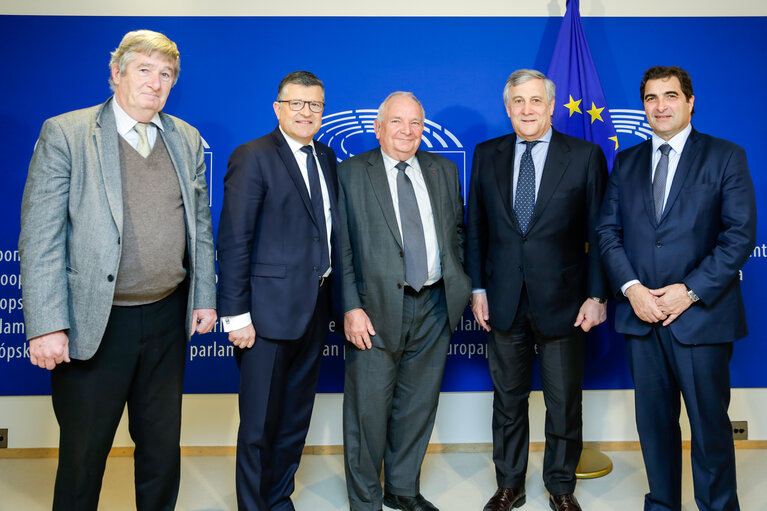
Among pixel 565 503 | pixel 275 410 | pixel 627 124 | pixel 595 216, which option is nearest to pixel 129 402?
pixel 275 410

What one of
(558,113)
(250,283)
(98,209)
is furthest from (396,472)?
(558,113)

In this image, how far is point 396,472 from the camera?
292 cm

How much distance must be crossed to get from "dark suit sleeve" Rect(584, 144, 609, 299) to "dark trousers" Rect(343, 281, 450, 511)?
0.70 metres

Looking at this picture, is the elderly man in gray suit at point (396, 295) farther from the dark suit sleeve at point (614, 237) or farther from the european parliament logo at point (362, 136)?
the european parliament logo at point (362, 136)

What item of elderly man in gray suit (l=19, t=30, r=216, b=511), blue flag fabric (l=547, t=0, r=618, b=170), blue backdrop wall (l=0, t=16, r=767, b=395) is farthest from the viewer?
blue backdrop wall (l=0, t=16, r=767, b=395)

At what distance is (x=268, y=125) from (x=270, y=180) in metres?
1.29

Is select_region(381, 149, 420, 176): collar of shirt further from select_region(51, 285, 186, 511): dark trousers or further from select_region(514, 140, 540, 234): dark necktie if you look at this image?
select_region(51, 285, 186, 511): dark trousers

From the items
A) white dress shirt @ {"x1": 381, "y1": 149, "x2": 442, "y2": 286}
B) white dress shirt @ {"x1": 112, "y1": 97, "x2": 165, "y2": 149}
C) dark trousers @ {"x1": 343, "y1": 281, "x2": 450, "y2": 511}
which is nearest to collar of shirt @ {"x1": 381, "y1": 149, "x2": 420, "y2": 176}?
white dress shirt @ {"x1": 381, "y1": 149, "x2": 442, "y2": 286}

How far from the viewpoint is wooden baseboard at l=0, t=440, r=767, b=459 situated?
144 inches

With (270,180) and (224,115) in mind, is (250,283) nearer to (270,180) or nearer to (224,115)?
(270,180)

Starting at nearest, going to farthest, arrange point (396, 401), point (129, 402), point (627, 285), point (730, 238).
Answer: point (129, 402) → point (730, 238) → point (627, 285) → point (396, 401)

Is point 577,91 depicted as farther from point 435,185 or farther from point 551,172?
point 435,185

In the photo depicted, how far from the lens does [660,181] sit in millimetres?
2580

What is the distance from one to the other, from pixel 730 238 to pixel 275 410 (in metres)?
2.02
